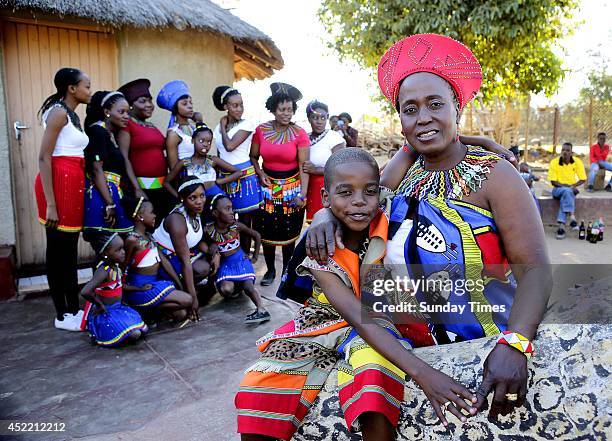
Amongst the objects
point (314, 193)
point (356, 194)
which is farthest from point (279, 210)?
point (356, 194)

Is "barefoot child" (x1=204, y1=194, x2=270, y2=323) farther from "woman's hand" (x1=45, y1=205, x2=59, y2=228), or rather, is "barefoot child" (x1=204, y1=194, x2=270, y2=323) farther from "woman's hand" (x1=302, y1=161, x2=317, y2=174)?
"woman's hand" (x1=45, y1=205, x2=59, y2=228)

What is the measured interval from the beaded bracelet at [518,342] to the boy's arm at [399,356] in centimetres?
18

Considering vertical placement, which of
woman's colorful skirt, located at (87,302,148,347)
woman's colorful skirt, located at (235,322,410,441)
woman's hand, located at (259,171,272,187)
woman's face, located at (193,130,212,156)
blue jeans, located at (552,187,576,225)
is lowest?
woman's colorful skirt, located at (87,302,148,347)

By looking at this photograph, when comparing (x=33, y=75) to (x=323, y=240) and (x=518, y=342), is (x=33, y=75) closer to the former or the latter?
(x=323, y=240)

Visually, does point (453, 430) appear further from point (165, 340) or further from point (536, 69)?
point (536, 69)

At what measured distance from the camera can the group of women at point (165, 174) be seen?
14.1 ft

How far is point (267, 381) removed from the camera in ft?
5.82

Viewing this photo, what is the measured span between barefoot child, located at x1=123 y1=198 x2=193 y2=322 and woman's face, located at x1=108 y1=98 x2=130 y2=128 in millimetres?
→ 676

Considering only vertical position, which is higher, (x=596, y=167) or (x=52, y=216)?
(x=596, y=167)

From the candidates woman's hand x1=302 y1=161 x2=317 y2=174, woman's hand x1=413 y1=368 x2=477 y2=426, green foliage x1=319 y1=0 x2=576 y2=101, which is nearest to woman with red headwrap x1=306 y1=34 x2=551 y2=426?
woman's hand x1=413 y1=368 x2=477 y2=426

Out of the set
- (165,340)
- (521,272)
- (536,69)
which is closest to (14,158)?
(165,340)

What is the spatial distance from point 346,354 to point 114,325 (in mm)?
2752

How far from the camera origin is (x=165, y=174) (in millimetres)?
5172

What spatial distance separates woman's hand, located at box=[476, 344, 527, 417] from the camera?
147cm
